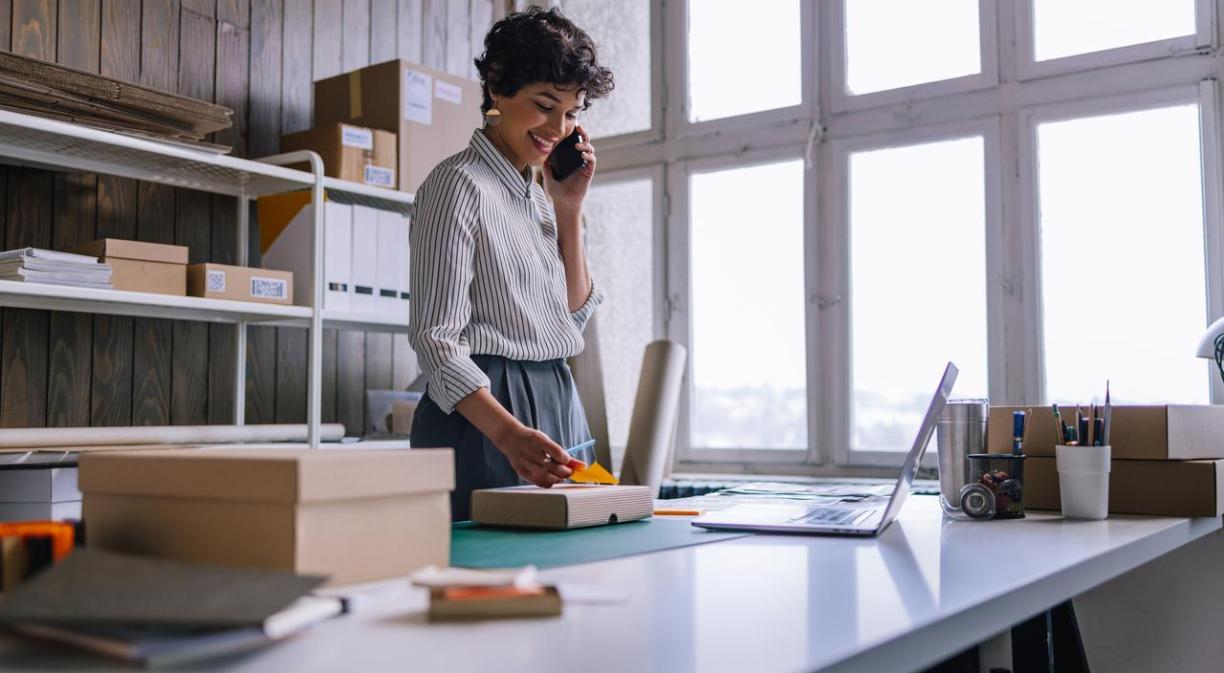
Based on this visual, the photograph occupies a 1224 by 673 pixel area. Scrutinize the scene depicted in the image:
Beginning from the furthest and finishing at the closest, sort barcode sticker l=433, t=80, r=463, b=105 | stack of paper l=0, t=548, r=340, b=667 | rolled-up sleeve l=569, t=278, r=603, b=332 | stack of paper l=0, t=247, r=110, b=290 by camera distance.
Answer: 1. barcode sticker l=433, t=80, r=463, b=105
2. stack of paper l=0, t=247, r=110, b=290
3. rolled-up sleeve l=569, t=278, r=603, b=332
4. stack of paper l=0, t=548, r=340, b=667

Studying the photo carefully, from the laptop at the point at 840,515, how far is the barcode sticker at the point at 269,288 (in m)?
1.66

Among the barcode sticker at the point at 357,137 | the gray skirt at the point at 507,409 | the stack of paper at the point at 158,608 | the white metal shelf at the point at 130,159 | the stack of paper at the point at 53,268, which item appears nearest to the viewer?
the stack of paper at the point at 158,608

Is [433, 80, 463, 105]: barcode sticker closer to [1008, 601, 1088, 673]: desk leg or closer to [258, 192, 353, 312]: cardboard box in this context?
[258, 192, 353, 312]: cardboard box

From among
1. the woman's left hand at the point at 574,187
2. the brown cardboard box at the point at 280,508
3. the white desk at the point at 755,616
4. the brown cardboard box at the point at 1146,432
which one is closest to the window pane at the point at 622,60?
the woman's left hand at the point at 574,187

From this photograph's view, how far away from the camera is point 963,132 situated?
10.3 feet

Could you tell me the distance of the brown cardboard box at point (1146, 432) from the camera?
5.16 ft

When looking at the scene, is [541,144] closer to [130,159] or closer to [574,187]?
[574,187]

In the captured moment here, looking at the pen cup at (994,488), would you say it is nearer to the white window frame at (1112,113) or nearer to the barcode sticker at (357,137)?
the white window frame at (1112,113)

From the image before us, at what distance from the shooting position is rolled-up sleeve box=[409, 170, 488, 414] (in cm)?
157

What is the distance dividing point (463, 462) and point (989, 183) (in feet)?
6.55

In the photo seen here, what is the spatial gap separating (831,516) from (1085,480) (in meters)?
0.39

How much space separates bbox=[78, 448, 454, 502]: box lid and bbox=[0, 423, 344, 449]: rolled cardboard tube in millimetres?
1626

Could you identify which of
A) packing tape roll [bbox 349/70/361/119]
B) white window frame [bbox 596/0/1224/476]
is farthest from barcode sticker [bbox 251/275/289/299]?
white window frame [bbox 596/0/1224/476]

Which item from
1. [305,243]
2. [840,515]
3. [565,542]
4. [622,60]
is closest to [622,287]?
[622,60]
